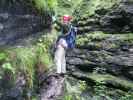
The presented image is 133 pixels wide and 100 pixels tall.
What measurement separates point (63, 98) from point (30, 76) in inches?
49.3

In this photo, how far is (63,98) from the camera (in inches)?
264

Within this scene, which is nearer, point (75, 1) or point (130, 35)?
point (130, 35)

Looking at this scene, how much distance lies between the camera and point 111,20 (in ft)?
33.2

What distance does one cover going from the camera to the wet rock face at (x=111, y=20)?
9.52 metres

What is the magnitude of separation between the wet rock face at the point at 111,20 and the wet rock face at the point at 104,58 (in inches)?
22.4

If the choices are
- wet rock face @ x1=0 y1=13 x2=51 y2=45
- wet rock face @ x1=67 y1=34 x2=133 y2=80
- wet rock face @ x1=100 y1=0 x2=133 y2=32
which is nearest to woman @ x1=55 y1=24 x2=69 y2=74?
wet rock face @ x1=0 y1=13 x2=51 y2=45

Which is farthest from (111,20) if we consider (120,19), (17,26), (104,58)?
(17,26)

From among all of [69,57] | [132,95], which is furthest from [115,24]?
[132,95]

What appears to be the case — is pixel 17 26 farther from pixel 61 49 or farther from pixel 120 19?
pixel 120 19

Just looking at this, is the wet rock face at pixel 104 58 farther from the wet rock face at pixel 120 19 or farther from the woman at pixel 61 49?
the woman at pixel 61 49

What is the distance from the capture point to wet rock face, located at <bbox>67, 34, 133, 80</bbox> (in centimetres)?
855

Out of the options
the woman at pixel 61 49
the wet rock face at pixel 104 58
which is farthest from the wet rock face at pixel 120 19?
the woman at pixel 61 49

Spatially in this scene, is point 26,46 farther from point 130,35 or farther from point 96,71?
point 130,35

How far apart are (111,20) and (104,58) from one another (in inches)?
66.5
